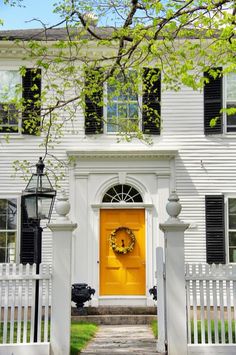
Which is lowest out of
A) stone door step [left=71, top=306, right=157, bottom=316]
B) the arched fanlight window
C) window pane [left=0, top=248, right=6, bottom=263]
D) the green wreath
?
stone door step [left=71, top=306, right=157, bottom=316]

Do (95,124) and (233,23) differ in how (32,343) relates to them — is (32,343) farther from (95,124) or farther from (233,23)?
(95,124)

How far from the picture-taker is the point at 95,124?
12.8m

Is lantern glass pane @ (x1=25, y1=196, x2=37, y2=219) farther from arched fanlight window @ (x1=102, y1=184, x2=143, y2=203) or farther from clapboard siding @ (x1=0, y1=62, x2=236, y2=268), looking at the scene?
arched fanlight window @ (x1=102, y1=184, x2=143, y2=203)

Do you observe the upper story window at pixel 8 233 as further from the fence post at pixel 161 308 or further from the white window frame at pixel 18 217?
the fence post at pixel 161 308

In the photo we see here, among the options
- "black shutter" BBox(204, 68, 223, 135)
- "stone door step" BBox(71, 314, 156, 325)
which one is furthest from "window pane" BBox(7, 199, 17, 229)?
"black shutter" BBox(204, 68, 223, 135)

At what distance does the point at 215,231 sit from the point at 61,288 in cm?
625

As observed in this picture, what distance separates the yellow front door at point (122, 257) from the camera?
12.4m

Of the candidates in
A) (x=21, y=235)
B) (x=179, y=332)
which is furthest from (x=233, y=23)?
(x=21, y=235)

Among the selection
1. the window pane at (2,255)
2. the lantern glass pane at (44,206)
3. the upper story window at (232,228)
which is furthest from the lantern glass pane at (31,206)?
the upper story window at (232,228)

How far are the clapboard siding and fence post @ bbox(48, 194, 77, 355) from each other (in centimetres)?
561

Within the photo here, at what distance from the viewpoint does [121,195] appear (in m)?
12.8

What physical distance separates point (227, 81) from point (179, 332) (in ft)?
25.6

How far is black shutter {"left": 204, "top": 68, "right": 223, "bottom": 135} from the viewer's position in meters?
12.6

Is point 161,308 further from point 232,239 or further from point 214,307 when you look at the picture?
point 232,239
